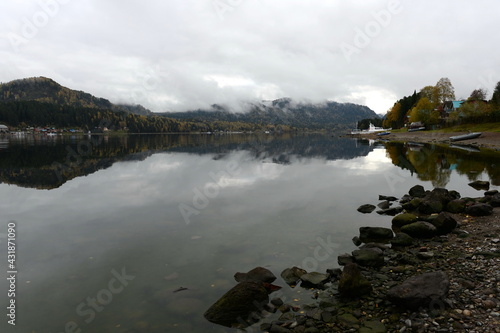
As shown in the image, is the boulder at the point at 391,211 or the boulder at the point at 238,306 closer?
the boulder at the point at 238,306

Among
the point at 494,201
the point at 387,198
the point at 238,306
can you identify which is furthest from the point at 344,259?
the point at 494,201

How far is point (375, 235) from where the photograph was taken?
19.9m

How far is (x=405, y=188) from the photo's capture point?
36906mm

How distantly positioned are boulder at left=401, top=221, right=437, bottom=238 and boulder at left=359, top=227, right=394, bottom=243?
1.25 meters

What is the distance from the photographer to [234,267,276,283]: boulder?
1456cm

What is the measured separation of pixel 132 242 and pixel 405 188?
32.3 metres

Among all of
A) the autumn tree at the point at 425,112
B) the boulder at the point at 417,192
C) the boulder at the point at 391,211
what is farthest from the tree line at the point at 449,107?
the boulder at the point at 391,211

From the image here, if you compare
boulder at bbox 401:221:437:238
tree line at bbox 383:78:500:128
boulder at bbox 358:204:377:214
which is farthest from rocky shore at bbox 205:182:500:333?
tree line at bbox 383:78:500:128

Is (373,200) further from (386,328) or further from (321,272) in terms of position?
(386,328)

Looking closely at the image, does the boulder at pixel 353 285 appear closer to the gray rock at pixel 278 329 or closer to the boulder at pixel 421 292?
the boulder at pixel 421 292

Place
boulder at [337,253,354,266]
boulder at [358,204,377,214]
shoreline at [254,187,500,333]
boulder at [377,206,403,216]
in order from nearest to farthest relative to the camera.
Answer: shoreline at [254,187,500,333] → boulder at [337,253,354,266] → boulder at [377,206,403,216] → boulder at [358,204,377,214]

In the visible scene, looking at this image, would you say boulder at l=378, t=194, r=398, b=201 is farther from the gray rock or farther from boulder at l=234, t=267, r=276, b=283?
the gray rock

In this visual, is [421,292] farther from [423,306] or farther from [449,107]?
[449,107]

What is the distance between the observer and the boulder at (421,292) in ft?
36.5
